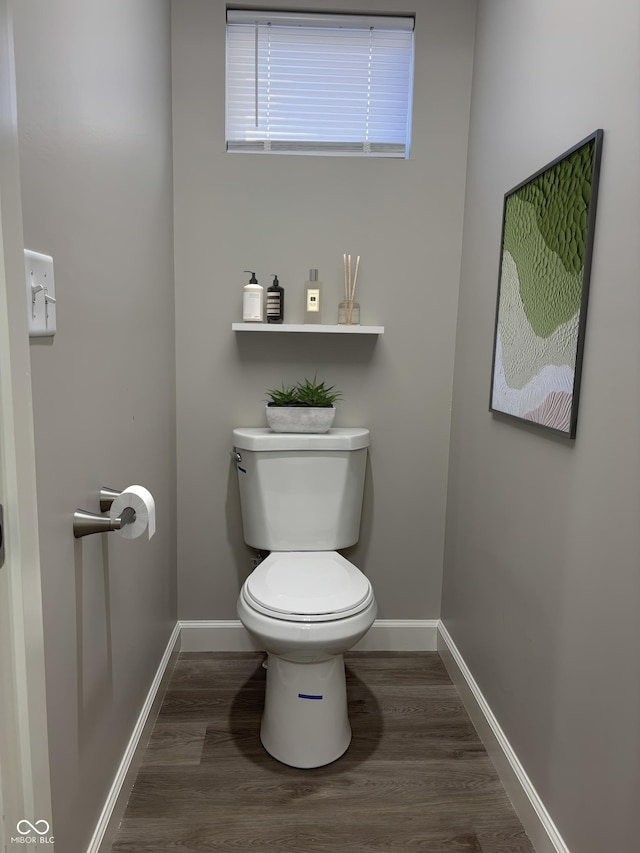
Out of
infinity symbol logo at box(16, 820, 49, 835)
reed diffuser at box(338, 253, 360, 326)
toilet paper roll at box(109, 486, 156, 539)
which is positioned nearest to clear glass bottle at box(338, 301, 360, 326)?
reed diffuser at box(338, 253, 360, 326)

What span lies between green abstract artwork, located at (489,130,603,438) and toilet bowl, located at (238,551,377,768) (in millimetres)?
716

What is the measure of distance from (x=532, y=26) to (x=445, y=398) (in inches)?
46.2

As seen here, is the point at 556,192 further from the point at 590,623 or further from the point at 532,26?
the point at 590,623

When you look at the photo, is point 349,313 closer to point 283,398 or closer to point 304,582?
point 283,398

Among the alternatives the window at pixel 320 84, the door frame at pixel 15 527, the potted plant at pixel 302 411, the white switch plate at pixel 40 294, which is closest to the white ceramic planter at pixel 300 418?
the potted plant at pixel 302 411

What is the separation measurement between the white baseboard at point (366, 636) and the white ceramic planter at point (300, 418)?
2.78 ft

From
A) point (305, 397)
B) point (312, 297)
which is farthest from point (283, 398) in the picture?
point (312, 297)

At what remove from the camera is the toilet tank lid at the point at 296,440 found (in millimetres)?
1955

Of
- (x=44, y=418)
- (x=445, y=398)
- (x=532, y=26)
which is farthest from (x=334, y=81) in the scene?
(x=44, y=418)

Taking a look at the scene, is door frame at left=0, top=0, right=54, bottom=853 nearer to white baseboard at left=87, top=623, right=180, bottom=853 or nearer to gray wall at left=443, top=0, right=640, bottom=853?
white baseboard at left=87, top=623, right=180, bottom=853

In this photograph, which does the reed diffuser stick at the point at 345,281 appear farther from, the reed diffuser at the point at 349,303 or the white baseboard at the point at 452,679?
the white baseboard at the point at 452,679

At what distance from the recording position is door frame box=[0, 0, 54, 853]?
2.24 ft

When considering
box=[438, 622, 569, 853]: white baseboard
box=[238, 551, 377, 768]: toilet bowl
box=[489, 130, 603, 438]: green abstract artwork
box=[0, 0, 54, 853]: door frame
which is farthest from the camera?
box=[238, 551, 377, 768]: toilet bowl

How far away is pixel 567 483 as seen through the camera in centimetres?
127
